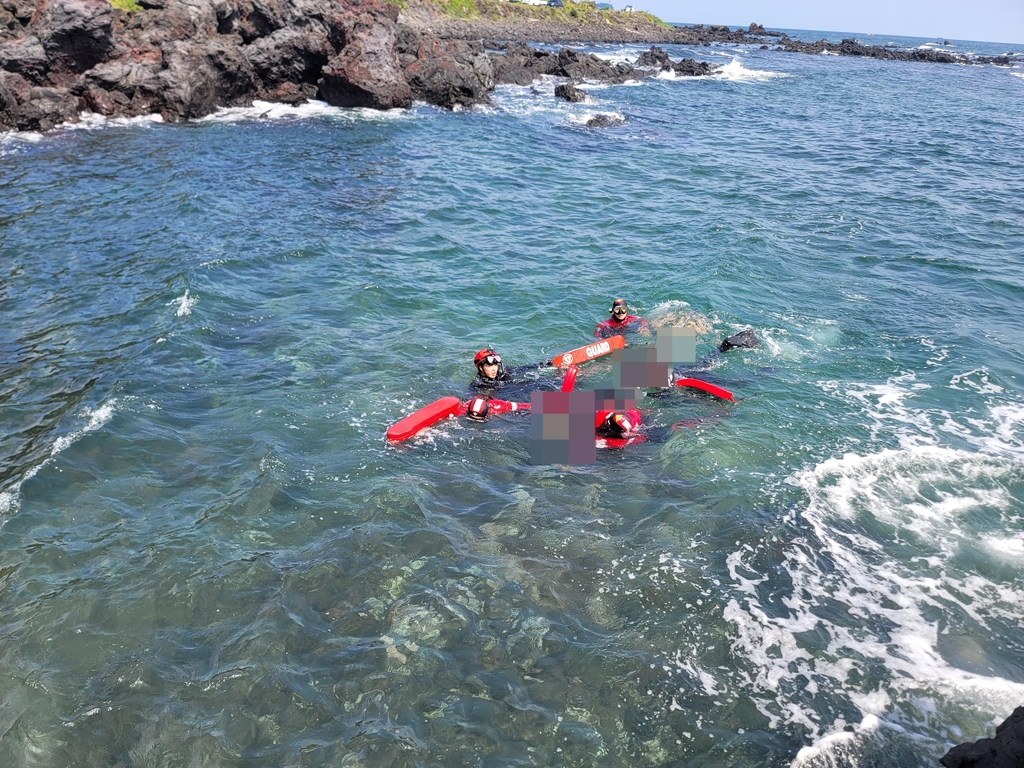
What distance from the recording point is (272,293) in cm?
1708

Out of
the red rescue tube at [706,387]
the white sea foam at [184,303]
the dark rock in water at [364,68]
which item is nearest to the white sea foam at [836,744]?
the red rescue tube at [706,387]

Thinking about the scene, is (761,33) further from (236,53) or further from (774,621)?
(774,621)

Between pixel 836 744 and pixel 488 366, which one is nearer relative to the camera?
pixel 836 744

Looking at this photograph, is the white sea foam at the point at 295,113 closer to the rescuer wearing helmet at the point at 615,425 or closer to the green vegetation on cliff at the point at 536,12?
the rescuer wearing helmet at the point at 615,425

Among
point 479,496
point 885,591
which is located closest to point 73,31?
point 479,496

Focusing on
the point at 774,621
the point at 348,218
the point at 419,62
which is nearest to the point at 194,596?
the point at 774,621

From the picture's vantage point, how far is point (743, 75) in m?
62.5

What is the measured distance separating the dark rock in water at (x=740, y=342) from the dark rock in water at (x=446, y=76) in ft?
100

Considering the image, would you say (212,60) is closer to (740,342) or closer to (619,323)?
(619,323)

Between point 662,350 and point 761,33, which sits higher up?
point 761,33

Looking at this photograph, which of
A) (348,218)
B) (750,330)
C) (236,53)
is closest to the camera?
(750,330)

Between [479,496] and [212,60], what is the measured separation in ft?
110

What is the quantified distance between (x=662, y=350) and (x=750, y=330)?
3.00 m

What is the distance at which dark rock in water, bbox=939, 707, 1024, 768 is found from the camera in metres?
5.18
